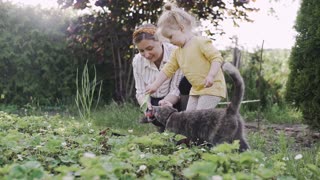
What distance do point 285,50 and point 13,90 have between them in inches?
316

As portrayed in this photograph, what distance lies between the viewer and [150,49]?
14.5 feet

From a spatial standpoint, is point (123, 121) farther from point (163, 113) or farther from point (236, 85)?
point (236, 85)

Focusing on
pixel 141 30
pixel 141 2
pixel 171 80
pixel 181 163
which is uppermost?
pixel 141 2

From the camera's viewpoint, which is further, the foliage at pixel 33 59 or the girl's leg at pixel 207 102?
the foliage at pixel 33 59

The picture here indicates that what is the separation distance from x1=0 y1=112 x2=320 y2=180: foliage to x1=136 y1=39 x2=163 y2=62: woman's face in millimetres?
848

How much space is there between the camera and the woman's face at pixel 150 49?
4367 millimetres

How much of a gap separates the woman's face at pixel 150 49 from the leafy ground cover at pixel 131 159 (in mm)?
814

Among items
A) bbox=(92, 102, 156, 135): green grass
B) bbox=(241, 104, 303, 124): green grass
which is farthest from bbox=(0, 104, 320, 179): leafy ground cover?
bbox=(241, 104, 303, 124): green grass

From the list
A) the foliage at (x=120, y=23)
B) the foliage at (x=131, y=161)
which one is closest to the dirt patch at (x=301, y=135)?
the foliage at (x=131, y=161)

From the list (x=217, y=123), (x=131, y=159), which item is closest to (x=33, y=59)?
(x=217, y=123)

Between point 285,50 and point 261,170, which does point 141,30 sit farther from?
point 285,50

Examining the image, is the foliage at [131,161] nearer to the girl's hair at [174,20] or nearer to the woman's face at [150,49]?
the woman's face at [150,49]

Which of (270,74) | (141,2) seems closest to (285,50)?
(270,74)

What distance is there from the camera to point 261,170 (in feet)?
6.63
